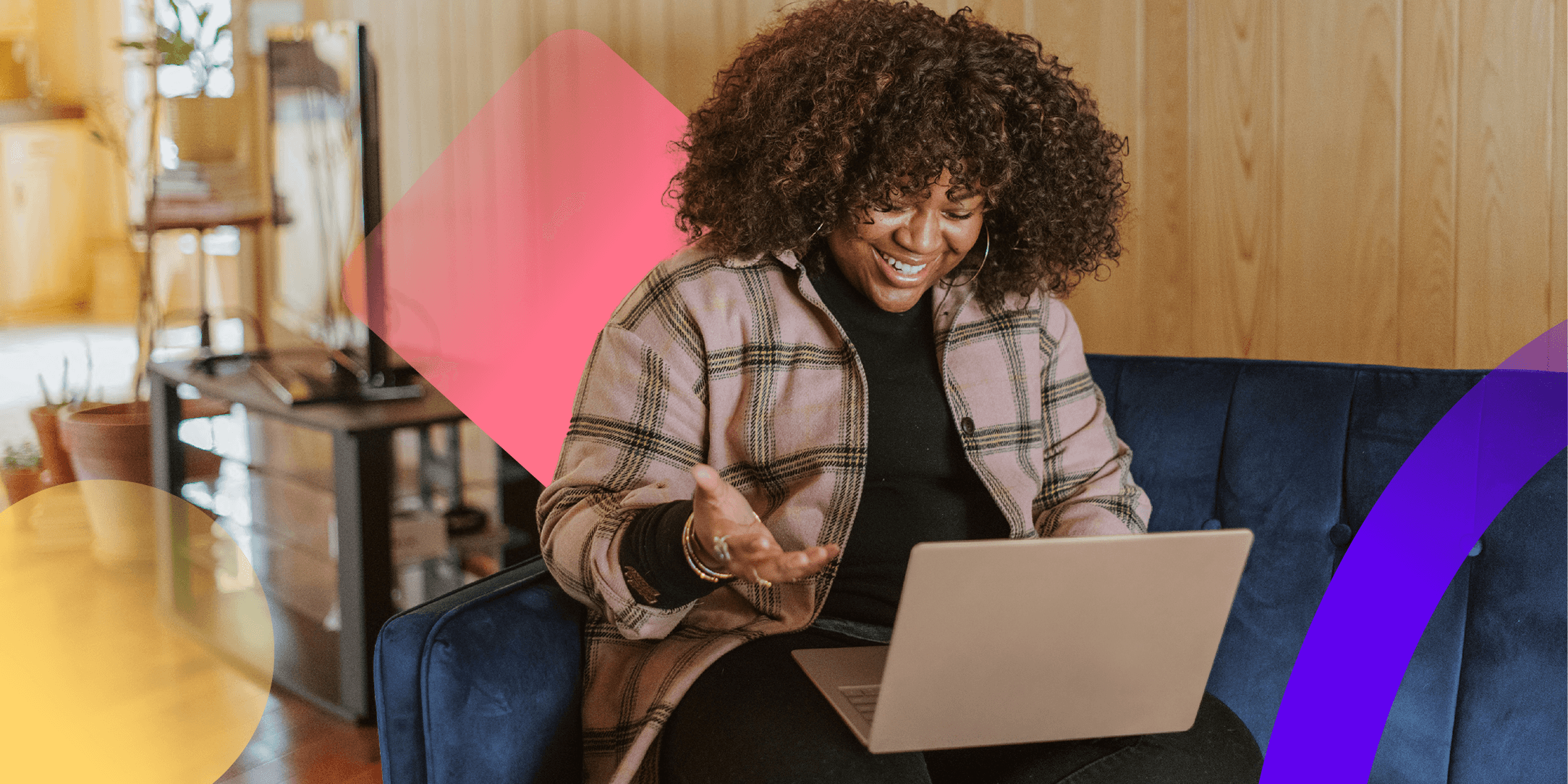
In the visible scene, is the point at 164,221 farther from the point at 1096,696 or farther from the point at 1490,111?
the point at 1490,111

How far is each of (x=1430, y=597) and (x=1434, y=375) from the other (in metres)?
0.25

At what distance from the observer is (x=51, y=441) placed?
1857mm

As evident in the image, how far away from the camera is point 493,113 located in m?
→ 2.08

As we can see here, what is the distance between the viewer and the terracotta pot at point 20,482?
184 cm

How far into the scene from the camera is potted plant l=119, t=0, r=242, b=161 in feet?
6.21

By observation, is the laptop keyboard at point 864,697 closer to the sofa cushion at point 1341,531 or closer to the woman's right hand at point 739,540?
the woman's right hand at point 739,540

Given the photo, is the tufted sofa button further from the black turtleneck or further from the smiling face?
the smiling face

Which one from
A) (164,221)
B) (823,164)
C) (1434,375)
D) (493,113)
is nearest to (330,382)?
(164,221)

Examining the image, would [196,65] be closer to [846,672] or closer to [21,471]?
[21,471]

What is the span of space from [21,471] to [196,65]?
76cm

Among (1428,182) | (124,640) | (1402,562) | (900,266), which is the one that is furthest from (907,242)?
(124,640)

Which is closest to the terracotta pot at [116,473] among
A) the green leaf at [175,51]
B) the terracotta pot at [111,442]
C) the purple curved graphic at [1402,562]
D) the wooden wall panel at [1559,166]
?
the terracotta pot at [111,442]

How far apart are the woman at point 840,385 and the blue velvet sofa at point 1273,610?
0.09 meters

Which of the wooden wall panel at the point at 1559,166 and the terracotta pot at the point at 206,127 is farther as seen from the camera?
the terracotta pot at the point at 206,127
